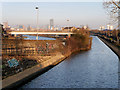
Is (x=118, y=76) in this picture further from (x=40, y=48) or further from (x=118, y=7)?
(x=40, y=48)

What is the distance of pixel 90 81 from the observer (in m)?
16.5

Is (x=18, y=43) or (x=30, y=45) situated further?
(x=30, y=45)

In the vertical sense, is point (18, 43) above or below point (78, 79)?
above

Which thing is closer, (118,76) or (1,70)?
(1,70)

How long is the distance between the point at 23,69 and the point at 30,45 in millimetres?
10728

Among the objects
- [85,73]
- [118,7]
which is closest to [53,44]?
[85,73]

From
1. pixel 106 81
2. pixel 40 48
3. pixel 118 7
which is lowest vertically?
pixel 106 81

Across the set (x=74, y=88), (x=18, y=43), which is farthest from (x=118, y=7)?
(x=18, y=43)

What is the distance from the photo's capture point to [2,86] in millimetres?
13055

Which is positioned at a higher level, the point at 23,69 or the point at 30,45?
the point at 30,45

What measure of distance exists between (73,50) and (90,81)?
81.5ft

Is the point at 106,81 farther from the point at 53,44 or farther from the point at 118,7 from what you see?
the point at 53,44

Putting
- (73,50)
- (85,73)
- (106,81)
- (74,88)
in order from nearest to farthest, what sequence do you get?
(74,88) → (106,81) → (85,73) → (73,50)

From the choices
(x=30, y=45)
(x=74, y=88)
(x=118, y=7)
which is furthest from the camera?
(x=30, y=45)
